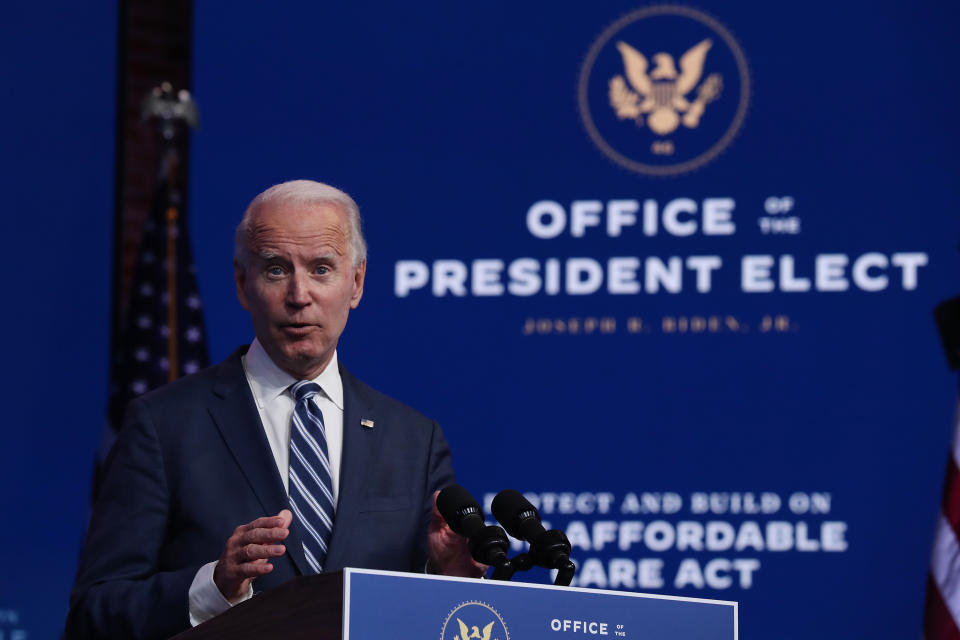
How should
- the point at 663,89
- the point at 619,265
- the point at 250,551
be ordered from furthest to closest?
the point at 663,89
the point at 619,265
the point at 250,551

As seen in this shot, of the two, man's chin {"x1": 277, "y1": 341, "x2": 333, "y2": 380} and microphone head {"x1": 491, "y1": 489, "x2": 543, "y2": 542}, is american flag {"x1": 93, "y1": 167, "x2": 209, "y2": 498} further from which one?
microphone head {"x1": 491, "y1": 489, "x2": 543, "y2": 542}

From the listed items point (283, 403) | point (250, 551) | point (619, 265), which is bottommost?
point (250, 551)

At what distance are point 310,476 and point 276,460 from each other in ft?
0.23

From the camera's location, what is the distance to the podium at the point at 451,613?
134 cm

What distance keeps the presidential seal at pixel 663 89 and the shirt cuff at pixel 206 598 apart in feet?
9.82

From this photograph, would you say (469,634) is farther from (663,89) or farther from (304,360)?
(663,89)

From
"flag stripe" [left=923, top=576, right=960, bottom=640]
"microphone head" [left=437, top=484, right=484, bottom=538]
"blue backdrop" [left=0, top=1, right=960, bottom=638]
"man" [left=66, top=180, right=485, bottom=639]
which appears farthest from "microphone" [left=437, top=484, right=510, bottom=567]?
"blue backdrop" [left=0, top=1, right=960, bottom=638]

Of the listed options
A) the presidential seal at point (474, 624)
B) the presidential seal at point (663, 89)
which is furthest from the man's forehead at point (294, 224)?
the presidential seal at point (663, 89)

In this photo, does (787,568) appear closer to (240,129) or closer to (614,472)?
(614,472)

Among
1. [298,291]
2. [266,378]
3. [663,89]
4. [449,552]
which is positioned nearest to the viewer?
[449,552]

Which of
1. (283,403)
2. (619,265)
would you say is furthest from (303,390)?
(619,265)

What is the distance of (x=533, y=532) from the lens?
63.4 inches

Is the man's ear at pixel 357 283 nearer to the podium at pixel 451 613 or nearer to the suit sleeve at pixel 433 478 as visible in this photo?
the suit sleeve at pixel 433 478

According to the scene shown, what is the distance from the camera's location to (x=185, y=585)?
1.69 meters
